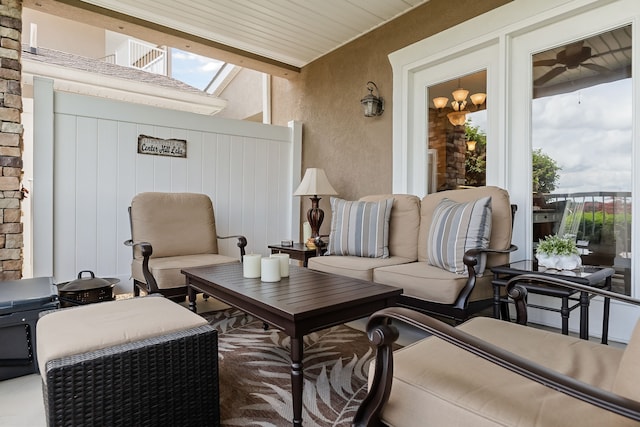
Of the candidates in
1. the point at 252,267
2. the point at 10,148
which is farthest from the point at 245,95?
the point at 252,267

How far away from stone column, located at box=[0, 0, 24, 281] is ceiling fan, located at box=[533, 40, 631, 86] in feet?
13.6

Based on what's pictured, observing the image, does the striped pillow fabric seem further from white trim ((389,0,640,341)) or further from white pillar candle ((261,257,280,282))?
white pillar candle ((261,257,280,282))

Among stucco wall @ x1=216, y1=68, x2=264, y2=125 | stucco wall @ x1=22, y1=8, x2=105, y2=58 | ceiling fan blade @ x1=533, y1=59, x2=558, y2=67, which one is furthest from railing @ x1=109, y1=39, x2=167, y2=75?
ceiling fan blade @ x1=533, y1=59, x2=558, y2=67

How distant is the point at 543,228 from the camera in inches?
109

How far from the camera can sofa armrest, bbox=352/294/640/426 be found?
72 cm

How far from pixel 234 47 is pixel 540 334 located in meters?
4.29

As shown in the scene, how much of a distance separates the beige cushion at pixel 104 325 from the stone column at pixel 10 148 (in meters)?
1.84

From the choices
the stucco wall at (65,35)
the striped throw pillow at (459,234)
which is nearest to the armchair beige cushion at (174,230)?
the striped throw pillow at (459,234)

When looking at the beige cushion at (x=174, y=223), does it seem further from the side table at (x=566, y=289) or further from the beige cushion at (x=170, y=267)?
the side table at (x=566, y=289)

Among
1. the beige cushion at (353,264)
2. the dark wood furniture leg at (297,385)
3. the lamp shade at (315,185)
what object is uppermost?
the lamp shade at (315,185)

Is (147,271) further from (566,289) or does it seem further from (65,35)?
(65,35)

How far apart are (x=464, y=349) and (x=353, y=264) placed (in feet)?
6.17

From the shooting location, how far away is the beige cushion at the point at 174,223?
328cm

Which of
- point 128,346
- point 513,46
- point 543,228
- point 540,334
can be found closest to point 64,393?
point 128,346
